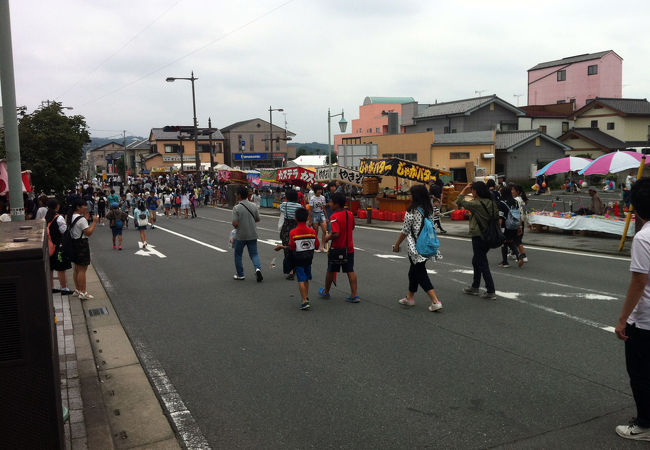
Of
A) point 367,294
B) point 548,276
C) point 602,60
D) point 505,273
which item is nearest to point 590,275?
point 548,276

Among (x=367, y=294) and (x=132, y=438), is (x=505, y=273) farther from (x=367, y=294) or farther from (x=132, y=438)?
(x=132, y=438)

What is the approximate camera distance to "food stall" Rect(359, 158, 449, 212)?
887 inches

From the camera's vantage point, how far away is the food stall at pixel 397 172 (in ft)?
73.9

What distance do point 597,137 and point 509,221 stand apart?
42390 mm

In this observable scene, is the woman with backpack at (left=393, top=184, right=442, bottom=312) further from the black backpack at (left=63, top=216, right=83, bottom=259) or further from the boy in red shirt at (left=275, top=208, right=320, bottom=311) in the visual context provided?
the black backpack at (left=63, top=216, right=83, bottom=259)

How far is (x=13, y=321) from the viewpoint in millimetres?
3281

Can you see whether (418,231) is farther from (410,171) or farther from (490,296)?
(410,171)

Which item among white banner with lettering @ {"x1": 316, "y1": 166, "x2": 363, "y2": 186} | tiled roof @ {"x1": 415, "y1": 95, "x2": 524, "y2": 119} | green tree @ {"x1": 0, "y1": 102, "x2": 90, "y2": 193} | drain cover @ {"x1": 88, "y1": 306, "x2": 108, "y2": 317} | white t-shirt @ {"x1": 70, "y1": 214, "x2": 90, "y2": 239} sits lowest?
drain cover @ {"x1": 88, "y1": 306, "x2": 108, "y2": 317}

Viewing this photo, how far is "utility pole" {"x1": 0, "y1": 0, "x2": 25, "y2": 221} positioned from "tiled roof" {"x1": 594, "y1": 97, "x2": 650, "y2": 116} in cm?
5157

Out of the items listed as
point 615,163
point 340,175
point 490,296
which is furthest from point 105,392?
point 340,175

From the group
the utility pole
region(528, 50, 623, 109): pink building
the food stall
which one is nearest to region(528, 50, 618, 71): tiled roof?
region(528, 50, 623, 109): pink building

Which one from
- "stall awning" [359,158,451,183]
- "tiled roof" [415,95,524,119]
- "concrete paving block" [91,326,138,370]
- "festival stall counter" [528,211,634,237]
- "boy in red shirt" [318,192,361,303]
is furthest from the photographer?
"tiled roof" [415,95,524,119]

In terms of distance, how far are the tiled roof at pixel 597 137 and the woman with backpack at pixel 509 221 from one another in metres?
39.4

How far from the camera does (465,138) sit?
42.0 meters
